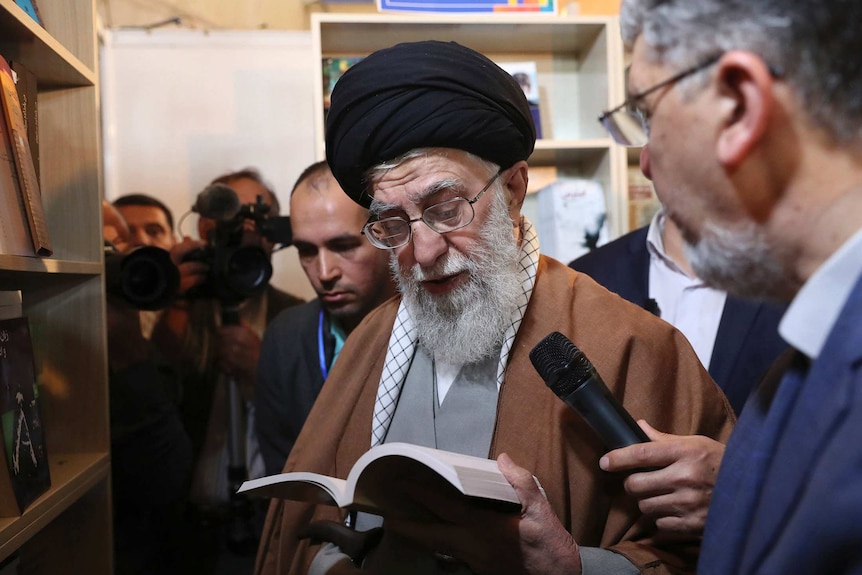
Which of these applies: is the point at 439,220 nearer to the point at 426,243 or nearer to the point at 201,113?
the point at 426,243

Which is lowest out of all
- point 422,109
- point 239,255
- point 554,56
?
point 239,255

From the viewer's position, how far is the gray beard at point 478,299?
4.13 ft

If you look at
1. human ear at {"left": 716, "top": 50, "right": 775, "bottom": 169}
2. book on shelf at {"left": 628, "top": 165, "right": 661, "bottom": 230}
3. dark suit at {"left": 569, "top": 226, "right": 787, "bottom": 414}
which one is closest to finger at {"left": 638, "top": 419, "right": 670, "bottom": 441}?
human ear at {"left": 716, "top": 50, "right": 775, "bottom": 169}

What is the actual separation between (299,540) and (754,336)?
108 cm

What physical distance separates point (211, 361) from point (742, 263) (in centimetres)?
210

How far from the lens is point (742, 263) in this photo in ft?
2.21

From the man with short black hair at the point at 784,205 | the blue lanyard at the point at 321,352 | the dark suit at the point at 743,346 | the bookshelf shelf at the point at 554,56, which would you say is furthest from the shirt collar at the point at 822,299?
the bookshelf shelf at the point at 554,56

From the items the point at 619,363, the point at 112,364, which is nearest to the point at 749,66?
the point at 619,363

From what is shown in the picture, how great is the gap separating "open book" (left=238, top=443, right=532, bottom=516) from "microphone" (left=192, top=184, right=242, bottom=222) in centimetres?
116

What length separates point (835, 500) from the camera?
541 mm

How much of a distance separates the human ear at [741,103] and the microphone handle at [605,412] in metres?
0.41

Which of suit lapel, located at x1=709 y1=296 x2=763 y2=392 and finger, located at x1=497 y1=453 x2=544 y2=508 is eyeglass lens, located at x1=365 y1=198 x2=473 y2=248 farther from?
suit lapel, located at x1=709 y1=296 x2=763 y2=392

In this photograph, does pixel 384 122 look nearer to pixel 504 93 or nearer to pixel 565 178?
pixel 504 93

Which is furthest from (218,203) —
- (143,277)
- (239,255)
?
(143,277)
